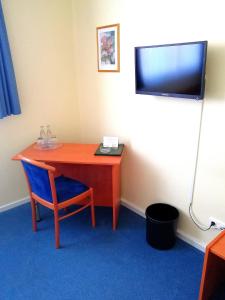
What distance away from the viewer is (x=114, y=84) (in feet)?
8.34

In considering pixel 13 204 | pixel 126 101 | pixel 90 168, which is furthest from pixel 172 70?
pixel 13 204

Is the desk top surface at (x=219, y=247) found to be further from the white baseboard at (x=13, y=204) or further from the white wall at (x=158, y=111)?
the white baseboard at (x=13, y=204)

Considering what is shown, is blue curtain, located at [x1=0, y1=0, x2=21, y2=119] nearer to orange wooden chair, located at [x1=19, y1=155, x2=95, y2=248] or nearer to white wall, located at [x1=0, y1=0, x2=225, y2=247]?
white wall, located at [x1=0, y1=0, x2=225, y2=247]

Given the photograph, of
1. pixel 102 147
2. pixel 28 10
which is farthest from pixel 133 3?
pixel 102 147

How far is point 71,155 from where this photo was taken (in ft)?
7.90

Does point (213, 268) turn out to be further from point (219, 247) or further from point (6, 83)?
point (6, 83)

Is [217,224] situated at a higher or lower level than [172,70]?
lower

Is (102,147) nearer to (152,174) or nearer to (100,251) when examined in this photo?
(152,174)

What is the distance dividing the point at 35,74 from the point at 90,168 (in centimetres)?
116

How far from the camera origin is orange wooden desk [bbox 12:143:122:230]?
231cm

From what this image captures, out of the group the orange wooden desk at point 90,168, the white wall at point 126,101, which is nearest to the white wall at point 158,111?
the white wall at point 126,101

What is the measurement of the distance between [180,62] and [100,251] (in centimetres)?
166

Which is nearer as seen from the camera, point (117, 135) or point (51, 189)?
point (51, 189)

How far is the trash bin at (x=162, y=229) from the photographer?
2115mm
